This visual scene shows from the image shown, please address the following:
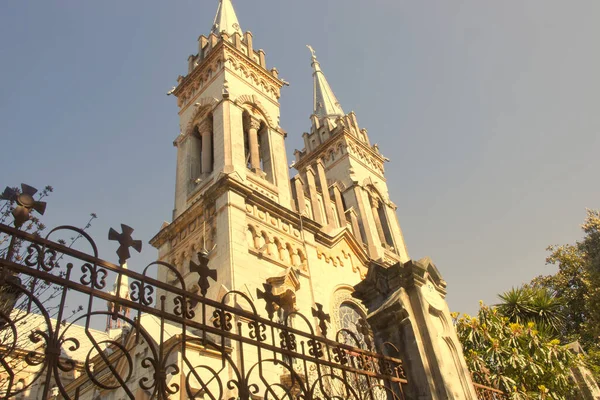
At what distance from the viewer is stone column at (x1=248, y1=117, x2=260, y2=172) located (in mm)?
18730

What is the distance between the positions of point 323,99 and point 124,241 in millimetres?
29870

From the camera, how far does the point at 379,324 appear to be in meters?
6.02

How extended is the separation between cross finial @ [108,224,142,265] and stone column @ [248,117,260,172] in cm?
1461

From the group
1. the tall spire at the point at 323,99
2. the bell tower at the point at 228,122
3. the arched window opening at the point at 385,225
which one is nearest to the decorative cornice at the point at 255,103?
the bell tower at the point at 228,122

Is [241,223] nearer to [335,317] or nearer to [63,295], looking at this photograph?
[335,317]

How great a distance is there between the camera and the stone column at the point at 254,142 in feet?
61.4

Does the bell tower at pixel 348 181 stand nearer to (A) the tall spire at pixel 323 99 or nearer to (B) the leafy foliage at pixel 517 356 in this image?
(A) the tall spire at pixel 323 99

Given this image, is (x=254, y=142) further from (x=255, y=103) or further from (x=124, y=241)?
(x=124, y=241)

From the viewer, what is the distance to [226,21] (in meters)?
25.3

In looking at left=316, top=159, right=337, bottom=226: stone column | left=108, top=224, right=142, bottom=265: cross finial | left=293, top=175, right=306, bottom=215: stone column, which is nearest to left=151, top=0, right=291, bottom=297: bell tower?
left=293, top=175, right=306, bottom=215: stone column

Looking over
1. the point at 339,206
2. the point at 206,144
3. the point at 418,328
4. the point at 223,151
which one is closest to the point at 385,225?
the point at 339,206

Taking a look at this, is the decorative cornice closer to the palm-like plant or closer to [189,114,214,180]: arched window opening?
[189,114,214,180]: arched window opening

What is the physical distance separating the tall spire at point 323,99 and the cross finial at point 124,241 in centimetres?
2691

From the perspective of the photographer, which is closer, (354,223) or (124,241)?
(124,241)
